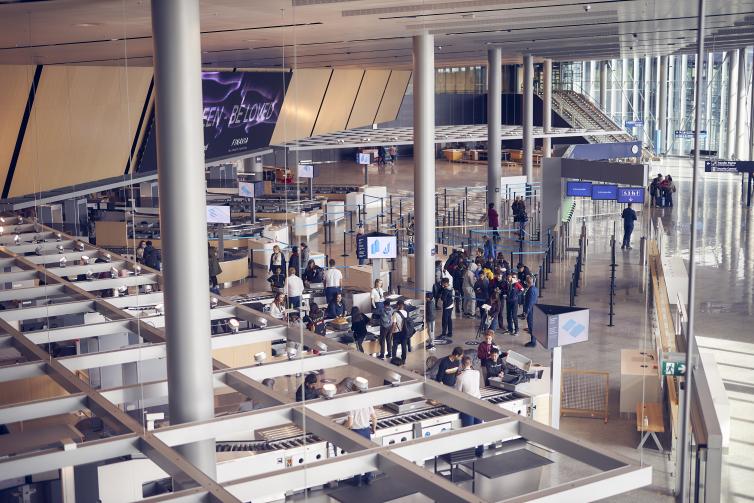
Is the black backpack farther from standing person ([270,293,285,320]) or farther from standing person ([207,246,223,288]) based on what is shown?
standing person ([207,246,223,288])

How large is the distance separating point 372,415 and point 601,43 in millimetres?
19049

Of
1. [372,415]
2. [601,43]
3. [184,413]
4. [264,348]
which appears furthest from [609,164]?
[184,413]

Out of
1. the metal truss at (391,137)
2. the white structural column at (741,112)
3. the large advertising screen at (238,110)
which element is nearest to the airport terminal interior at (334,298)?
the large advertising screen at (238,110)

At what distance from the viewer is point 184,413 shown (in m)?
8.63

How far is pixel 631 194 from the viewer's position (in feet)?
83.9

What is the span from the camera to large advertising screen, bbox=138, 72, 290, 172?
32.6m

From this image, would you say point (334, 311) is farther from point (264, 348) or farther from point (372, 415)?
point (372, 415)

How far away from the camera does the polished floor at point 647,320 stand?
12.4m

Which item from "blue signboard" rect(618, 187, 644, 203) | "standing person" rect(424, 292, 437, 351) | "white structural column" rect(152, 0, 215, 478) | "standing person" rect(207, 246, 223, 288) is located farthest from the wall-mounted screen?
"white structural column" rect(152, 0, 215, 478)

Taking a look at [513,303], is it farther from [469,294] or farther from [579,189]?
[579,189]

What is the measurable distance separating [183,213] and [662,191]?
2975cm

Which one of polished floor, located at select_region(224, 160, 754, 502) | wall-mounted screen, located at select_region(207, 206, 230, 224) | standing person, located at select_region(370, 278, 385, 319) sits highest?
wall-mounted screen, located at select_region(207, 206, 230, 224)

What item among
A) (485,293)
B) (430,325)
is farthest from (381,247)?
(485,293)

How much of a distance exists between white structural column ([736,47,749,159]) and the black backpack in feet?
105
